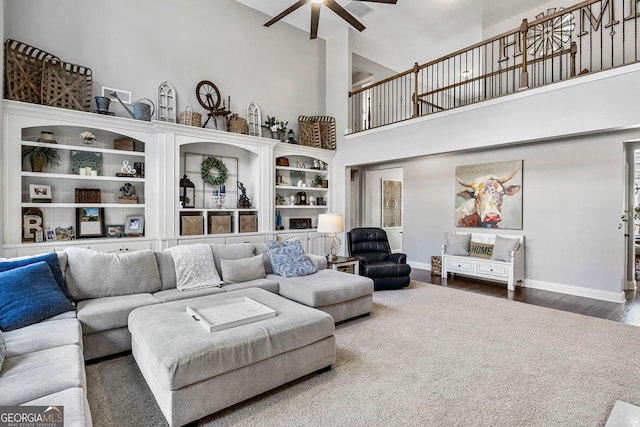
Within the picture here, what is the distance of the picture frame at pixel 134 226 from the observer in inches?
183

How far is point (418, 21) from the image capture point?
22.1 feet

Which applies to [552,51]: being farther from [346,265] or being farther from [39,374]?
[39,374]

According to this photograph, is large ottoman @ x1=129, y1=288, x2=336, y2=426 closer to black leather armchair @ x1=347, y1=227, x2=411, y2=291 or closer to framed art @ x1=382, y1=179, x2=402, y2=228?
black leather armchair @ x1=347, y1=227, x2=411, y2=291

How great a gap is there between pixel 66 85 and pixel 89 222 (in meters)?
1.77

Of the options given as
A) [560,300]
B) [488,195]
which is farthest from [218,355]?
[488,195]

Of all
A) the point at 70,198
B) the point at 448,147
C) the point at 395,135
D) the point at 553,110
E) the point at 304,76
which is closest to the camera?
the point at 553,110

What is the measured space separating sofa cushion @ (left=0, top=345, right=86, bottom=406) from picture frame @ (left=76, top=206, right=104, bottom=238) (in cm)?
281

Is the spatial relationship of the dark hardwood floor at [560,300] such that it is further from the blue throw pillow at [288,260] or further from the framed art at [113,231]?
the framed art at [113,231]

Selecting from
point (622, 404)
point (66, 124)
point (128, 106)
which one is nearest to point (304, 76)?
point (128, 106)

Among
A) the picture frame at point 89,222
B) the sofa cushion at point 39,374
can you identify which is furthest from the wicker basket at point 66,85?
the sofa cushion at point 39,374

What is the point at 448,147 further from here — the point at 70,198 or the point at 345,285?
the point at 70,198

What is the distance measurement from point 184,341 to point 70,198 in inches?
140

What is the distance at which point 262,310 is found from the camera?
2572mm

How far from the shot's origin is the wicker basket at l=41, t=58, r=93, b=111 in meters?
3.98
